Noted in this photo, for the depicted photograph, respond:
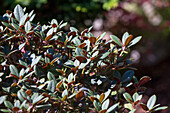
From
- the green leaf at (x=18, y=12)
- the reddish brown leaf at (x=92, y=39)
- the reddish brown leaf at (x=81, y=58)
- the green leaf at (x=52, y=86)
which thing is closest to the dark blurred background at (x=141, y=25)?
the green leaf at (x=18, y=12)

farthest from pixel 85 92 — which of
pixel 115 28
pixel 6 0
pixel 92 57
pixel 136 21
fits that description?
pixel 136 21

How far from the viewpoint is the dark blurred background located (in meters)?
4.02

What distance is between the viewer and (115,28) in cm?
572

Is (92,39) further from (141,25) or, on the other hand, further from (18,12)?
(141,25)

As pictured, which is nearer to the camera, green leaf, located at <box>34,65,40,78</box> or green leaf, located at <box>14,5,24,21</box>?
green leaf, located at <box>34,65,40,78</box>

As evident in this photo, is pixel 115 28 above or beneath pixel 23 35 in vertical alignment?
above

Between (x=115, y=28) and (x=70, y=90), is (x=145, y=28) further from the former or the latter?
(x=70, y=90)

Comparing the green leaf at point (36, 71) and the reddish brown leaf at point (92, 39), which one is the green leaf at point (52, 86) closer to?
the green leaf at point (36, 71)

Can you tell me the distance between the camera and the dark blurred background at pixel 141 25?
402 cm

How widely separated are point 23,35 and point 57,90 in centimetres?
40

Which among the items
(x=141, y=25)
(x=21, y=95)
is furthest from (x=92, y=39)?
(x=141, y=25)

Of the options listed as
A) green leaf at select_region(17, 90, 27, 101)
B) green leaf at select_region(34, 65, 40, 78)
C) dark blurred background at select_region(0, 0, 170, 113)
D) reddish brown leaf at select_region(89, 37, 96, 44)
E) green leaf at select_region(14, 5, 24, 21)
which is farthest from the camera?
dark blurred background at select_region(0, 0, 170, 113)

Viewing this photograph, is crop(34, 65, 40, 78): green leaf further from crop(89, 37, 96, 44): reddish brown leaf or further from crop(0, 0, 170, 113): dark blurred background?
crop(0, 0, 170, 113): dark blurred background

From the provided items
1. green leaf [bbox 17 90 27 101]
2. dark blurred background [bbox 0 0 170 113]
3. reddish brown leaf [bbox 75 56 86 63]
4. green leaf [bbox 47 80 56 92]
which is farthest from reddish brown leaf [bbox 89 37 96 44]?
dark blurred background [bbox 0 0 170 113]
